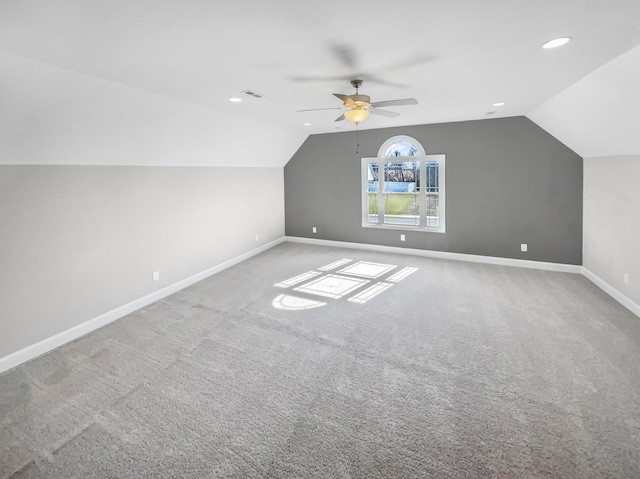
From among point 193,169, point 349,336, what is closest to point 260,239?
point 193,169

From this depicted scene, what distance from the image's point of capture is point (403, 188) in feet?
21.1

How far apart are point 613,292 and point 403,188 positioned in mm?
3533

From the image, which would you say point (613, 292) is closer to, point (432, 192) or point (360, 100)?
point (432, 192)

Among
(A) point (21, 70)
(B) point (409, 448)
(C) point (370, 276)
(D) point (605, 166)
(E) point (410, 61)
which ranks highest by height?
(E) point (410, 61)

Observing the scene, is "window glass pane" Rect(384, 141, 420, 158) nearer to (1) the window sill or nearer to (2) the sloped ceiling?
(1) the window sill

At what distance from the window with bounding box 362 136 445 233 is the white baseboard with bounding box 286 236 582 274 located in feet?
1.46

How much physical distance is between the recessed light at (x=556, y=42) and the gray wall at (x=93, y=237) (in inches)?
168

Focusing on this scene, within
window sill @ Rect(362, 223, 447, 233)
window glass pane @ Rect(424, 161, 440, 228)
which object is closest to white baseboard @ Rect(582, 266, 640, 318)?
window sill @ Rect(362, 223, 447, 233)

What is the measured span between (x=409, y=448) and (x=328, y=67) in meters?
2.87

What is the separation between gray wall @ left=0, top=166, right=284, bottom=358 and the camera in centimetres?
292

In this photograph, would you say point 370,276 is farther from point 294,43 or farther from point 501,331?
point 294,43

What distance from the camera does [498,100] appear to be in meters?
4.08

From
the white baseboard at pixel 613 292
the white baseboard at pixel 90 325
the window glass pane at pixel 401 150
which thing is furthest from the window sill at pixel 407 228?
the white baseboard at pixel 90 325

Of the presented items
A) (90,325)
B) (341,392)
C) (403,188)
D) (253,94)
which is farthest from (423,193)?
(90,325)
